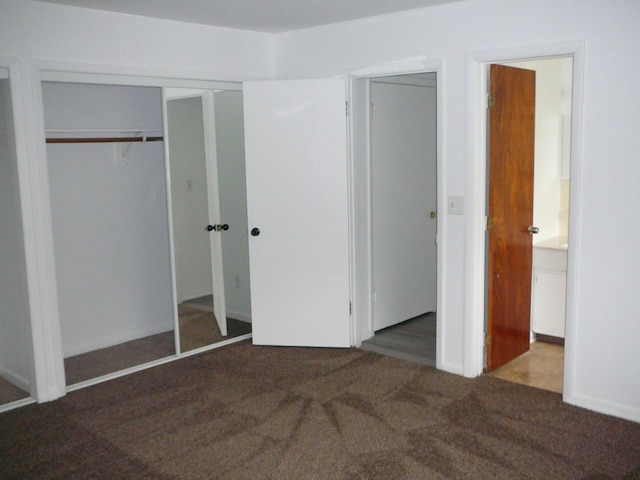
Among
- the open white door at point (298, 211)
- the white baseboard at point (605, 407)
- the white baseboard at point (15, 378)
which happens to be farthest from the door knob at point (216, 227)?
the white baseboard at point (605, 407)

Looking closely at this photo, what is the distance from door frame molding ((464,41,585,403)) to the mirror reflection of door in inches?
73.8

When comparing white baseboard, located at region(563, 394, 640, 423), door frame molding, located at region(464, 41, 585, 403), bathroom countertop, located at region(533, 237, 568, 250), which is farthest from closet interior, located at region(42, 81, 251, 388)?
white baseboard, located at region(563, 394, 640, 423)

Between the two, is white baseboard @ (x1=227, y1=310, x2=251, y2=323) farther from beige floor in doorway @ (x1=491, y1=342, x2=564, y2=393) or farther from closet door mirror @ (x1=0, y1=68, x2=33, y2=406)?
beige floor in doorway @ (x1=491, y1=342, x2=564, y2=393)

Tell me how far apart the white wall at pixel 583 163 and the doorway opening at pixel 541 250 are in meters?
0.16

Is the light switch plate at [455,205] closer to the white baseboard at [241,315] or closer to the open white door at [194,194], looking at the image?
the open white door at [194,194]

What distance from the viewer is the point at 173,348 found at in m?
4.80

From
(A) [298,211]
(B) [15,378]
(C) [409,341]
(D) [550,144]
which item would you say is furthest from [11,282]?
(D) [550,144]

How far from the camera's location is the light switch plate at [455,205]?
156 inches

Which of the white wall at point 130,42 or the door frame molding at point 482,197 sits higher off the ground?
the white wall at point 130,42

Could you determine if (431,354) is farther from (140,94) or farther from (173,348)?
(140,94)

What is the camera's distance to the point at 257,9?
393 centimetres

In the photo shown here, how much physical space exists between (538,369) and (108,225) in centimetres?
337

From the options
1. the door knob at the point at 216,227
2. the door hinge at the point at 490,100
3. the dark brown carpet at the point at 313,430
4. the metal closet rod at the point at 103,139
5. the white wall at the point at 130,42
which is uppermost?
the white wall at the point at 130,42

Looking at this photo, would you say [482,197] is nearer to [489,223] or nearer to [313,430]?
[489,223]
